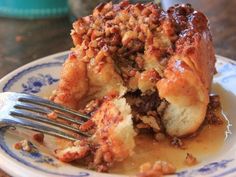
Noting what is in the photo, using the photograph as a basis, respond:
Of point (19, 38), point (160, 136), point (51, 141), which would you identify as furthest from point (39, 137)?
point (19, 38)

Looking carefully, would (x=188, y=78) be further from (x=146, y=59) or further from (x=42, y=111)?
(x=42, y=111)

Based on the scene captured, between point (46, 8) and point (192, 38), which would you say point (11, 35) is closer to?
point (46, 8)

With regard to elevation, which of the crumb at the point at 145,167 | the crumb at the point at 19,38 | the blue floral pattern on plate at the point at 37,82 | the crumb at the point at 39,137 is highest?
the crumb at the point at 19,38

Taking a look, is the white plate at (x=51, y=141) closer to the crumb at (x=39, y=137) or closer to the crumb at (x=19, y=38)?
the crumb at (x=39, y=137)

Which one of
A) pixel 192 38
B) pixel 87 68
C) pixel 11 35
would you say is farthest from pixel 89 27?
pixel 11 35

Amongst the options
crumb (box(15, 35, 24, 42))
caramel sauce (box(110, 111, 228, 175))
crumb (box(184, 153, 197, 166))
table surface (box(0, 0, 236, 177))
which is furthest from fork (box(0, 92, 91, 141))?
crumb (box(15, 35, 24, 42))

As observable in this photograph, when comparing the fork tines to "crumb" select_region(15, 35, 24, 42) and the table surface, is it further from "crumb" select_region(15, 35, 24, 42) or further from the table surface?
"crumb" select_region(15, 35, 24, 42)

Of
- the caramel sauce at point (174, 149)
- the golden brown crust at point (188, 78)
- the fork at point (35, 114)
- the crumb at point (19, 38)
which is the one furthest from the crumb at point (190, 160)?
the crumb at point (19, 38)
